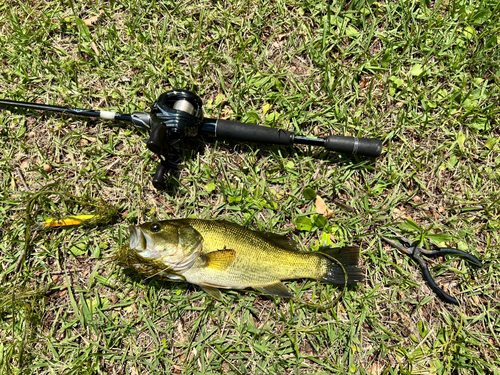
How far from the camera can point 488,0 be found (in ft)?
12.3

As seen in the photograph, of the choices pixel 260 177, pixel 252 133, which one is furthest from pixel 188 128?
pixel 260 177

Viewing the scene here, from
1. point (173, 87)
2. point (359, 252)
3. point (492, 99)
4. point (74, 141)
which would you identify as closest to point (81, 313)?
point (74, 141)

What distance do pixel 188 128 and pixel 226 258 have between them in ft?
4.06

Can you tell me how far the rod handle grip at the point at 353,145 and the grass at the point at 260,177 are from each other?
292 mm

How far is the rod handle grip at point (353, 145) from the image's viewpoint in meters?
3.22

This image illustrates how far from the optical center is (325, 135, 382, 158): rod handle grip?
3.22 metres

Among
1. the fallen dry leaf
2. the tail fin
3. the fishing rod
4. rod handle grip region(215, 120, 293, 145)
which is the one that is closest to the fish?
the tail fin

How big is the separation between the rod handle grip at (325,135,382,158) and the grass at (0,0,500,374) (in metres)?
0.29

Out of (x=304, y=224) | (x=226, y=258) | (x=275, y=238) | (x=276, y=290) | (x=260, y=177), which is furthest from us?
(x=260, y=177)

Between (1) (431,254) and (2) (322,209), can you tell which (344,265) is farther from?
(1) (431,254)

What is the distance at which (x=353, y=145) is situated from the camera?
127 inches

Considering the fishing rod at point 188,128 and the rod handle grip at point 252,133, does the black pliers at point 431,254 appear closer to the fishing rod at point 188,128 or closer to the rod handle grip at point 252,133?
the fishing rod at point 188,128

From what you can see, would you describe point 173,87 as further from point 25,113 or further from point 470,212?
point 470,212

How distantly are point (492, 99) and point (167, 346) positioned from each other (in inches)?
170
